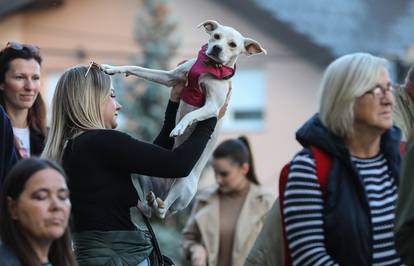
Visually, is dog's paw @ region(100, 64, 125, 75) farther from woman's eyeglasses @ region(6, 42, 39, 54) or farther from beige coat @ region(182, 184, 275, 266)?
beige coat @ region(182, 184, 275, 266)

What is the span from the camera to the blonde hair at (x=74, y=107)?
4828 mm

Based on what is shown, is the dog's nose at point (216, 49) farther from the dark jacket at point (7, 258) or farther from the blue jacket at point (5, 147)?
the dark jacket at point (7, 258)

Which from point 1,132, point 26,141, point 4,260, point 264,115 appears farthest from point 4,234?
point 264,115

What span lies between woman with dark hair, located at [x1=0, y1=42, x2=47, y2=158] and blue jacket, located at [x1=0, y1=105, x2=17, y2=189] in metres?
0.84

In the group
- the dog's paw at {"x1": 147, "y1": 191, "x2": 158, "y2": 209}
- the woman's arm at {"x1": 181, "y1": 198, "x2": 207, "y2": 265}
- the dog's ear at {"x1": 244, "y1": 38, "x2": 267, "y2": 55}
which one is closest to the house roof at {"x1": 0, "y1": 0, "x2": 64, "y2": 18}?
the woman's arm at {"x1": 181, "y1": 198, "x2": 207, "y2": 265}

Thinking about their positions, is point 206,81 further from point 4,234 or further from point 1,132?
point 4,234

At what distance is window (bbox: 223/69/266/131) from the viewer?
18297 mm

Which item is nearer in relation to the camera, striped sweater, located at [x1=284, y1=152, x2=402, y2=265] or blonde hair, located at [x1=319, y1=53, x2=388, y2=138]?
striped sweater, located at [x1=284, y1=152, x2=402, y2=265]

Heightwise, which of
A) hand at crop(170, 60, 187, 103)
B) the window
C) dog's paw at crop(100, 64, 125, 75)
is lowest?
hand at crop(170, 60, 187, 103)

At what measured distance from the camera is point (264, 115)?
18.5 meters

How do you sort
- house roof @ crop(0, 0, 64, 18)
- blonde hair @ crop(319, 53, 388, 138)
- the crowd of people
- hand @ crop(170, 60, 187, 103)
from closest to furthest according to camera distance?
1. the crowd of people
2. blonde hair @ crop(319, 53, 388, 138)
3. hand @ crop(170, 60, 187, 103)
4. house roof @ crop(0, 0, 64, 18)

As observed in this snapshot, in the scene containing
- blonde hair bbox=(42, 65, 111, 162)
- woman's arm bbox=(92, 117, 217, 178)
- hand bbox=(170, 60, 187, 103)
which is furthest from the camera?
hand bbox=(170, 60, 187, 103)

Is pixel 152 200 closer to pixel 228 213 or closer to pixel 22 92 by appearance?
pixel 22 92

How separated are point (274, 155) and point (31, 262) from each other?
14773 millimetres
